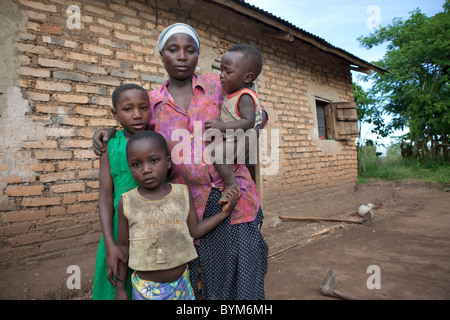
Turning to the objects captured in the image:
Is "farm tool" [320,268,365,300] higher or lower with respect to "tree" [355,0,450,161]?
lower

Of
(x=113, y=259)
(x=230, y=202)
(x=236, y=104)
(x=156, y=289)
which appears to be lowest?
(x=156, y=289)

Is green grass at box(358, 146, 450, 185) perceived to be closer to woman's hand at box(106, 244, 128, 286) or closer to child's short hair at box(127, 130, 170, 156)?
child's short hair at box(127, 130, 170, 156)

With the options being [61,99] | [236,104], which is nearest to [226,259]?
[236,104]

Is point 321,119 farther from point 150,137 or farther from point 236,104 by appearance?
point 150,137

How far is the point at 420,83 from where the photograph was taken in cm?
1227

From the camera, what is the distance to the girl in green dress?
139 cm

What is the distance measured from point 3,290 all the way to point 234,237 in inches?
97.2

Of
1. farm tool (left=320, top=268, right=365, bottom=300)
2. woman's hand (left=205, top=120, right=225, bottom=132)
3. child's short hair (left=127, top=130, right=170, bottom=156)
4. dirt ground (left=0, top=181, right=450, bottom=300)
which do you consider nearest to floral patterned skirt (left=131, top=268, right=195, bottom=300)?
child's short hair (left=127, top=130, right=170, bottom=156)

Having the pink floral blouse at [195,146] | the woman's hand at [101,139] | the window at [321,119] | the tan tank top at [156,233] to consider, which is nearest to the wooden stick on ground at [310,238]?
the pink floral blouse at [195,146]

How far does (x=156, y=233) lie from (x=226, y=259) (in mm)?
382

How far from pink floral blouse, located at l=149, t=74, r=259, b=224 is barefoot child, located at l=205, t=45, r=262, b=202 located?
→ 0.06 metres

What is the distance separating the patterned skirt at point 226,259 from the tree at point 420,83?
1211 centimetres

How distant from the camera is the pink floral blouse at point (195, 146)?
1430 mm

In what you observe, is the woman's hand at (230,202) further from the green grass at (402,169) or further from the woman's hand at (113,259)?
the green grass at (402,169)
